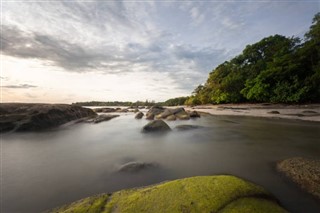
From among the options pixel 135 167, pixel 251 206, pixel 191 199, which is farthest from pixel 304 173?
pixel 135 167

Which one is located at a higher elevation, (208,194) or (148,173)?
(208,194)

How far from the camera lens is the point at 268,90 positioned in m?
27.8

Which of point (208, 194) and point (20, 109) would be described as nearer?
point (208, 194)

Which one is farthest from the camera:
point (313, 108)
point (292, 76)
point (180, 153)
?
point (292, 76)

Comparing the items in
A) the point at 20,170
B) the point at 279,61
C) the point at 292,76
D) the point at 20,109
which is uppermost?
the point at 279,61

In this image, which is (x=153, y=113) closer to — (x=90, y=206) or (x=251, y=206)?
(x=90, y=206)

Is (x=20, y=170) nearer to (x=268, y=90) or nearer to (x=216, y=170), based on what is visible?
(x=216, y=170)

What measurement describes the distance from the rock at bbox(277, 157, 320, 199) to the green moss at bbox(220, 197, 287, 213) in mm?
1428

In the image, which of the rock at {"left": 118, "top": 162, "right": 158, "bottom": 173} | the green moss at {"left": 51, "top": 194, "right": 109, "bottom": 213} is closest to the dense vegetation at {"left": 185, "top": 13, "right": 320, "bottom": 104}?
the rock at {"left": 118, "top": 162, "right": 158, "bottom": 173}

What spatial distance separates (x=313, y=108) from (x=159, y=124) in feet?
65.7

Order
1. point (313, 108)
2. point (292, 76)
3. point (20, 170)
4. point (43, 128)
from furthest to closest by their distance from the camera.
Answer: point (292, 76) → point (313, 108) → point (43, 128) → point (20, 170)

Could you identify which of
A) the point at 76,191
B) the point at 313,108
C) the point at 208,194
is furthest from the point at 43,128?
the point at 313,108

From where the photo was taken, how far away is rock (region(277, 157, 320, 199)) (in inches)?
134

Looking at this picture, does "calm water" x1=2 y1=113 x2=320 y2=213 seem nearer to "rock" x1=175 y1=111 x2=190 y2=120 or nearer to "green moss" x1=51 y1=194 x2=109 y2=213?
"green moss" x1=51 y1=194 x2=109 y2=213
